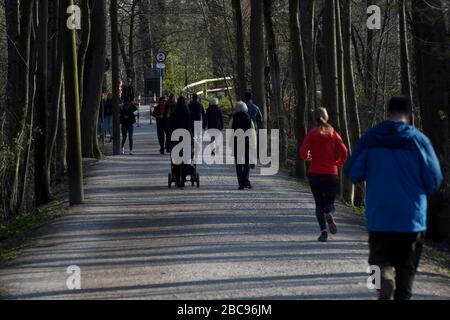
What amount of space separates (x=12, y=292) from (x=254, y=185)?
12.7 metres

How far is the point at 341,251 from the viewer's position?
1477cm

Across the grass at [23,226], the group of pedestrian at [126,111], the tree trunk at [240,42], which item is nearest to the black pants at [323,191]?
the grass at [23,226]

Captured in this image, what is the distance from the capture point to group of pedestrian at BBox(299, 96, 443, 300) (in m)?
8.82

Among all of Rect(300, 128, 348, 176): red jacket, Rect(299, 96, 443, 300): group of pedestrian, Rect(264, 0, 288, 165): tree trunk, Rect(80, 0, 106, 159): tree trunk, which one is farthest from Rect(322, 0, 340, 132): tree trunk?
Rect(299, 96, 443, 300): group of pedestrian

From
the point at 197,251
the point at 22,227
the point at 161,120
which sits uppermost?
the point at 161,120

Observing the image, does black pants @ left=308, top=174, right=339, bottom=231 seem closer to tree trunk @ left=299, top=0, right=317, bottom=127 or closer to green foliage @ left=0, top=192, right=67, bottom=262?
green foliage @ left=0, top=192, right=67, bottom=262

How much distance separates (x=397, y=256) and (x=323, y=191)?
639 centimetres

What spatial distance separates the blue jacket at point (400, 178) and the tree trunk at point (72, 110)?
12.2 metres

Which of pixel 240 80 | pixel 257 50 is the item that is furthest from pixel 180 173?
pixel 240 80

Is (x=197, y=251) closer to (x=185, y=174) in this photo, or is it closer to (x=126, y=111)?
(x=185, y=174)

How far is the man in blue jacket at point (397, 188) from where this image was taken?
8.82m

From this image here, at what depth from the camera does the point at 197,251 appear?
575 inches

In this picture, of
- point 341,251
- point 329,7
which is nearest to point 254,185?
point 329,7
